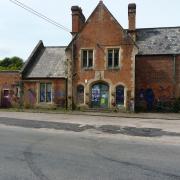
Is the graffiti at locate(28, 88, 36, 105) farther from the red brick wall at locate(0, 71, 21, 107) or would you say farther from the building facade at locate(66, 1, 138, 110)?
the building facade at locate(66, 1, 138, 110)

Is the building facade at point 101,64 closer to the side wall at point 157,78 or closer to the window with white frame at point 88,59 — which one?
the window with white frame at point 88,59

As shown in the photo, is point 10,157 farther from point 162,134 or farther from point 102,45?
point 102,45

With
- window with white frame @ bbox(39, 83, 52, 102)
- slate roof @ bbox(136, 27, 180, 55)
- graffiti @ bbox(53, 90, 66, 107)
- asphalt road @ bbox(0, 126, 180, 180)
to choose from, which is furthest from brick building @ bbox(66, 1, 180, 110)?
asphalt road @ bbox(0, 126, 180, 180)

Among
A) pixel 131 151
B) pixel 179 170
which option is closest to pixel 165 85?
pixel 131 151

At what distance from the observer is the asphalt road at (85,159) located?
277 inches

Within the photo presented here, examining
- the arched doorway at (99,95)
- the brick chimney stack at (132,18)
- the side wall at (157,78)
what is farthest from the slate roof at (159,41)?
the arched doorway at (99,95)

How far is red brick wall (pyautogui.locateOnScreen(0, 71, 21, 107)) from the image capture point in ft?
105

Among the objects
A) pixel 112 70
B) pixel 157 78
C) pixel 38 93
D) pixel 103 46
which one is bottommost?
pixel 38 93

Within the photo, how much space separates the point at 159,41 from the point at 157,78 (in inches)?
147

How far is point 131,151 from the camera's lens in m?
10.0

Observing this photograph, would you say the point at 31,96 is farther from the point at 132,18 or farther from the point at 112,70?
the point at 132,18

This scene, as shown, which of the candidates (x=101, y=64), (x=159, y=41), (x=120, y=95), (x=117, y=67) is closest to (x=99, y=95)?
(x=120, y=95)

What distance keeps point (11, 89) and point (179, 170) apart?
2700 cm

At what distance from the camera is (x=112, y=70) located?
28000 mm
